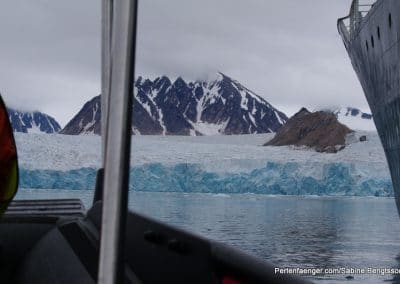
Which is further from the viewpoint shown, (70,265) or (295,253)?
(295,253)

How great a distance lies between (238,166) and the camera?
118 ft

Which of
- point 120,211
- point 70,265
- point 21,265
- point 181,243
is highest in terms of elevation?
point 120,211

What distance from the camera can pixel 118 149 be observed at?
586mm

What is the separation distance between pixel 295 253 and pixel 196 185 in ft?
73.7

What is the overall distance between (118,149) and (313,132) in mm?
102254

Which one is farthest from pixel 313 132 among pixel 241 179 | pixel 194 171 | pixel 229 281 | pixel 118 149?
pixel 118 149

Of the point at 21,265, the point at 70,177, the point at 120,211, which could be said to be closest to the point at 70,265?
the point at 21,265

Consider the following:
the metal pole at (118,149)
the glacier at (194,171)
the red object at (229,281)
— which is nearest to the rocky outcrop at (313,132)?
the glacier at (194,171)

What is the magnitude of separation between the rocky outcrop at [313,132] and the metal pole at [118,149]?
90.4 meters

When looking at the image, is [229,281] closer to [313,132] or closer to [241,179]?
[241,179]

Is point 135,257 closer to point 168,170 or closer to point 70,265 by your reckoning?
point 70,265

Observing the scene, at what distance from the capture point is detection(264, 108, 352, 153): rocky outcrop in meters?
94.5

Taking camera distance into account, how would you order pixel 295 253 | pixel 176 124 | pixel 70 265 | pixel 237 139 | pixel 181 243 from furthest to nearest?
pixel 176 124
pixel 237 139
pixel 295 253
pixel 70 265
pixel 181 243

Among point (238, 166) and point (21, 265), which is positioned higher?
point (21, 265)
